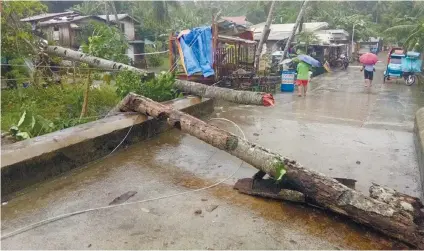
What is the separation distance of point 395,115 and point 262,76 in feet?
17.3

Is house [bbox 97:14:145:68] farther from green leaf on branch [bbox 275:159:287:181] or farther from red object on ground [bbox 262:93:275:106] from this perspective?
green leaf on branch [bbox 275:159:287:181]

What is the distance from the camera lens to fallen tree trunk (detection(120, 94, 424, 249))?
344 cm

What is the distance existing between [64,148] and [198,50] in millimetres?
7129

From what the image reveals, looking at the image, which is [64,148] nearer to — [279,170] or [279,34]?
[279,170]

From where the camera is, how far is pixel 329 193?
383 cm

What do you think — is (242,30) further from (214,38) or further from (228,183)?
(228,183)

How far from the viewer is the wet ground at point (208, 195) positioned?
138 inches

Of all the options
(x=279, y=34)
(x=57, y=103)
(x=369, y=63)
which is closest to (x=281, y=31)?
(x=279, y=34)

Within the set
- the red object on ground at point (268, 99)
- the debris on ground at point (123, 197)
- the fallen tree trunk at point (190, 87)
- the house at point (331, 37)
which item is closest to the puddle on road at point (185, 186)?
the debris on ground at point (123, 197)

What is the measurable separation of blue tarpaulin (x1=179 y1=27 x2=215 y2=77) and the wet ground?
11.9 ft

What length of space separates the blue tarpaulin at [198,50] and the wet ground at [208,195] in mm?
3620

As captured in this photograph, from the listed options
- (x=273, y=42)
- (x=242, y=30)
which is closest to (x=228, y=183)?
(x=242, y=30)

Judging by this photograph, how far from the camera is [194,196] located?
4.48 metres

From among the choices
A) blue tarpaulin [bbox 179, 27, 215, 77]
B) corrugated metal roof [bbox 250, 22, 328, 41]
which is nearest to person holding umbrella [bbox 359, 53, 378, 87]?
blue tarpaulin [bbox 179, 27, 215, 77]
